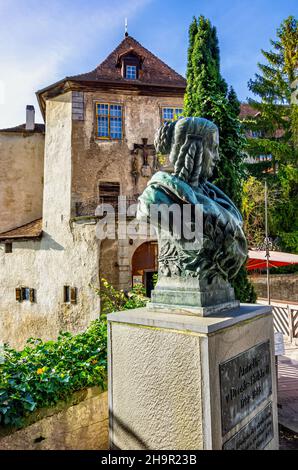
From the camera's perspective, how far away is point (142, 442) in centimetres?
218

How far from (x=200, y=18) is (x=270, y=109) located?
10.7 metres

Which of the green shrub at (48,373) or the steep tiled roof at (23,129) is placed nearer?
the green shrub at (48,373)

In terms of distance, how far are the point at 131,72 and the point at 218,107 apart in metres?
9.59

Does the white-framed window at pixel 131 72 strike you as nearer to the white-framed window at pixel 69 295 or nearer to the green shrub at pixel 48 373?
the white-framed window at pixel 69 295

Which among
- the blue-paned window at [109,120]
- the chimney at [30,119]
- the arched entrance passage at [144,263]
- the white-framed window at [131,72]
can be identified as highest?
the white-framed window at [131,72]

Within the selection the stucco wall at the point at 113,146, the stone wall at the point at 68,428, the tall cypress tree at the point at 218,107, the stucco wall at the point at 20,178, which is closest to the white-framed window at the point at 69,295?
the stucco wall at the point at 113,146

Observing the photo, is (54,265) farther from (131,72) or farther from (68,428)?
(68,428)

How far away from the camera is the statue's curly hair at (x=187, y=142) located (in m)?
2.36

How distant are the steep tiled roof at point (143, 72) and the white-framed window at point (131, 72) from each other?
0.88 ft

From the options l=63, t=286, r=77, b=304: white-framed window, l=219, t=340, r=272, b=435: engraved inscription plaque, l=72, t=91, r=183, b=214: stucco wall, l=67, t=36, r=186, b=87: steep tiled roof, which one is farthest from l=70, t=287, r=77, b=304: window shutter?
l=219, t=340, r=272, b=435: engraved inscription plaque

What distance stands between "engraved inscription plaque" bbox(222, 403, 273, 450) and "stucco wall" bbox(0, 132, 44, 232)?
49.9 feet

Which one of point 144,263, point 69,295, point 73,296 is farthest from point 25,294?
point 144,263

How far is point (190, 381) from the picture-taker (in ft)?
6.33

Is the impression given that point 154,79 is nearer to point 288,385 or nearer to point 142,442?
point 288,385
